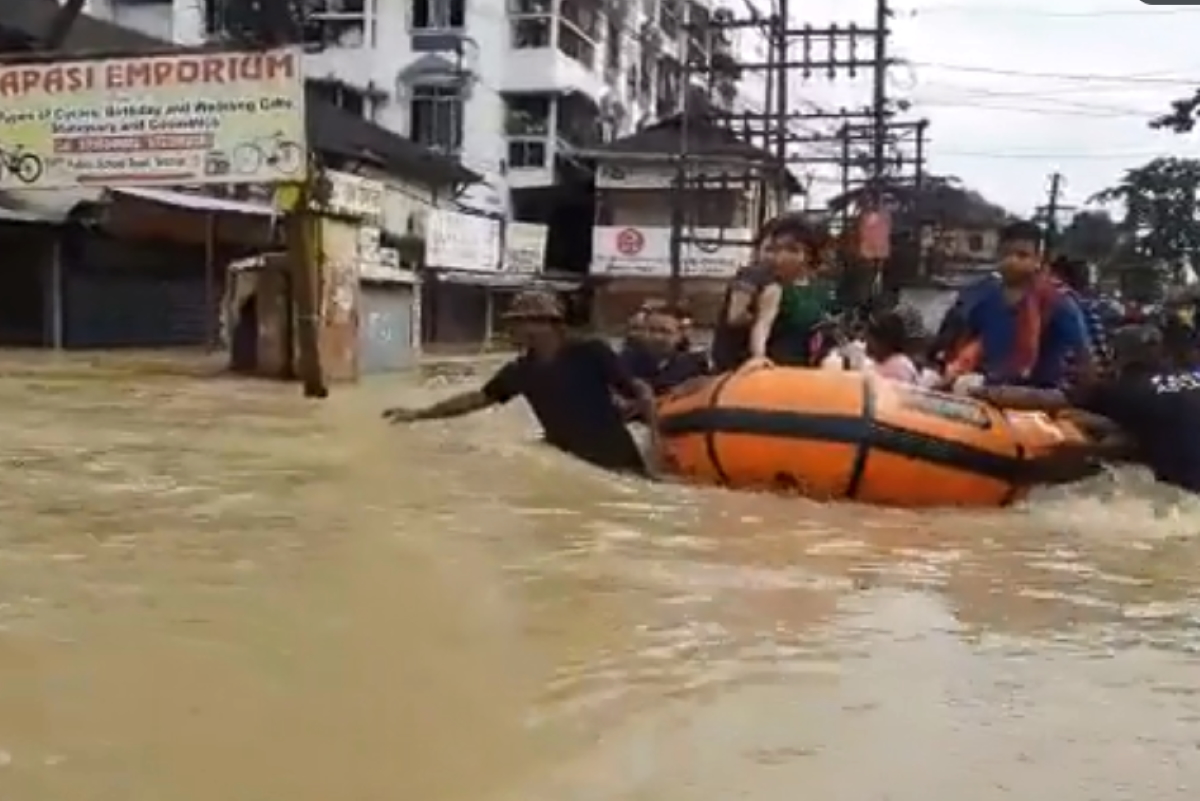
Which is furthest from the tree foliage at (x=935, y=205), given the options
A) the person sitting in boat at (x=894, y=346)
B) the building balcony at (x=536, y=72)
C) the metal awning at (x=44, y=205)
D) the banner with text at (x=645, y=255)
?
the person sitting in boat at (x=894, y=346)

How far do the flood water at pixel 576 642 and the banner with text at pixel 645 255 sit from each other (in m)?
32.0

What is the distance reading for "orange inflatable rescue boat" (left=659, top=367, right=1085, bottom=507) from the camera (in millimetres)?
8469

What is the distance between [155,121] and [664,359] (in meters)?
7.31

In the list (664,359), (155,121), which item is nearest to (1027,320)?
(664,359)

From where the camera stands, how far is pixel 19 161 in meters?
17.1

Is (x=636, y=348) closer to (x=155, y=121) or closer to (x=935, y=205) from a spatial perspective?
(x=155, y=121)

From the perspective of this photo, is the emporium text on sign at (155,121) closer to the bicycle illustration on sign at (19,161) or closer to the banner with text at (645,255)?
the bicycle illustration on sign at (19,161)

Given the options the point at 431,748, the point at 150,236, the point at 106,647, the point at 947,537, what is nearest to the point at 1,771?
the point at 431,748

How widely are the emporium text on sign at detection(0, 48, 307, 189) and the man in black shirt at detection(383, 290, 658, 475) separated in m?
7.45

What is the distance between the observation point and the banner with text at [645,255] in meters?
40.9

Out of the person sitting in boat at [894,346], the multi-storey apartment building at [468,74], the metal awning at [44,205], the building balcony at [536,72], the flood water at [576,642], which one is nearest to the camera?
the flood water at [576,642]

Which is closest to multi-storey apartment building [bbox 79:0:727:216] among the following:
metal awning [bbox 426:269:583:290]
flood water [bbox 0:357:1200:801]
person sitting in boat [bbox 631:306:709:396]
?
metal awning [bbox 426:269:583:290]

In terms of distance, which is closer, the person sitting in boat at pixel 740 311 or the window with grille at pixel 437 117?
the person sitting in boat at pixel 740 311

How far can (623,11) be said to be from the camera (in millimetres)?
51812
